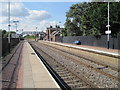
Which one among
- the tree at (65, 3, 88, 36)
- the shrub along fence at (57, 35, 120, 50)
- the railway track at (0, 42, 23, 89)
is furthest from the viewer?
the tree at (65, 3, 88, 36)

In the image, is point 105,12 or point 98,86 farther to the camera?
point 105,12

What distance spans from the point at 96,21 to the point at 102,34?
3.35m

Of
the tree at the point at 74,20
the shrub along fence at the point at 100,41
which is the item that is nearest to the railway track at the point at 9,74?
the shrub along fence at the point at 100,41

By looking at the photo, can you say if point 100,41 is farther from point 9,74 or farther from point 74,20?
point 74,20

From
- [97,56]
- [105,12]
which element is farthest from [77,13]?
[97,56]

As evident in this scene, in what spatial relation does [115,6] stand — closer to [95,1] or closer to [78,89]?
[95,1]

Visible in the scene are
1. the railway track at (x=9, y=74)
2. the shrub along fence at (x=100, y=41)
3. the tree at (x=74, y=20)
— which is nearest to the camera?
the railway track at (x=9, y=74)

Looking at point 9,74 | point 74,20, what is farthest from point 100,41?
point 74,20

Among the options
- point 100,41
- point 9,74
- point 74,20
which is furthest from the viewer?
point 74,20

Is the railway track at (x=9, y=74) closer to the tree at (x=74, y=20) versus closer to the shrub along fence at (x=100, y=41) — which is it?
the shrub along fence at (x=100, y=41)

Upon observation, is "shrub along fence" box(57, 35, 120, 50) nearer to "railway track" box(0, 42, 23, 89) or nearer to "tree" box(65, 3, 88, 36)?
"tree" box(65, 3, 88, 36)

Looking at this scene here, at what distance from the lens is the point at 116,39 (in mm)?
29469

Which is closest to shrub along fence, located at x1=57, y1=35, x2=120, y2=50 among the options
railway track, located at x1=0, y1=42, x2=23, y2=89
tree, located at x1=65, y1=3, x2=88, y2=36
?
tree, located at x1=65, y1=3, x2=88, y2=36

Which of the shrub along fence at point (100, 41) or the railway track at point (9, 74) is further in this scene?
the shrub along fence at point (100, 41)
